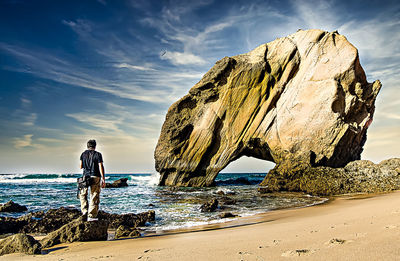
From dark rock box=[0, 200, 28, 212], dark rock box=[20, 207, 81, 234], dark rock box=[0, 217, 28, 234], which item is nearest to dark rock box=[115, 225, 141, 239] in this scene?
dark rock box=[20, 207, 81, 234]

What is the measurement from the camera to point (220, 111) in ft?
67.9

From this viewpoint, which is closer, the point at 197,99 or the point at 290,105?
the point at 290,105

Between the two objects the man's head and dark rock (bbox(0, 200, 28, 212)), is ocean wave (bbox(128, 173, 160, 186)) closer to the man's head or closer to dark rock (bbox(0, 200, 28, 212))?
dark rock (bbox(0, 200, 28, 212))

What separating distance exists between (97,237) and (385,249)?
14.7ft

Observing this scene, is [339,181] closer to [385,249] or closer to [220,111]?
[220,111]

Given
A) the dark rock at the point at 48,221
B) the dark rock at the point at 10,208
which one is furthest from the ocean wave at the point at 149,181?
the dark rock at the point at 48,221

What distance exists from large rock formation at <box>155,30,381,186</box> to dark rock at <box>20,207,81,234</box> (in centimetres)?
1290

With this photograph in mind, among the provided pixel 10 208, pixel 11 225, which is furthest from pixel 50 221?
pixel 10 208

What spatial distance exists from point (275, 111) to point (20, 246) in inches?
704

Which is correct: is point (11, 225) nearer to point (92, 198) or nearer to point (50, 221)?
point (50, 221)

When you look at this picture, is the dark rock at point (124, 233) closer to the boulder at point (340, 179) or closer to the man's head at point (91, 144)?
the man's head at point (91, 144)

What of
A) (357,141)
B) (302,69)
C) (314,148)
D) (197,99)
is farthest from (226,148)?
(357,141)

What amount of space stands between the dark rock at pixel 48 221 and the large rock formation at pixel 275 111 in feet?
42.3

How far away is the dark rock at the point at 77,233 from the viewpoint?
4.59 m
